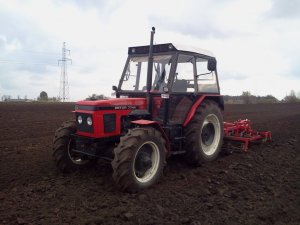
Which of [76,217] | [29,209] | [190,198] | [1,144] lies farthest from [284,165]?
[1,144]

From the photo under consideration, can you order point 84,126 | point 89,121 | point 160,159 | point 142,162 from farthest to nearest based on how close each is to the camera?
point 84,126 < point 89,121 < point 160,159 < point 142,162

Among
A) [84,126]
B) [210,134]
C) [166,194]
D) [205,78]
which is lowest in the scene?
[166,194]

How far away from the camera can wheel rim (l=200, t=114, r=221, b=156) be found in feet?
24.3


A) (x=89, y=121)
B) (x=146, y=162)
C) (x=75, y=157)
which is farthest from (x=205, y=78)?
(x=75, y=157)

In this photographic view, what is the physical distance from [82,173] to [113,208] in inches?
75.1

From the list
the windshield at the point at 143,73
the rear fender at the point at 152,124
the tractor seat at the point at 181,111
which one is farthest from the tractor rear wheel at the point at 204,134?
the windshield at the point at 143,73

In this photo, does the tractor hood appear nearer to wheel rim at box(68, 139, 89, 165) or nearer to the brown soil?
wheel rim at box(68, 139, 89, 165)

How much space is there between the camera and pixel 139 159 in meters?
5.50

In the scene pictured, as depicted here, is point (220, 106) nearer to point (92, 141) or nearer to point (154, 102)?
point (154, 102)

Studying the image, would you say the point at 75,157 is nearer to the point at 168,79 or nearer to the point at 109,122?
the point at 109,122

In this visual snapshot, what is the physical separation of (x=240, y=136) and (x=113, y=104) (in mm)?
4508

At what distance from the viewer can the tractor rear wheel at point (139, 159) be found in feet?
16.6

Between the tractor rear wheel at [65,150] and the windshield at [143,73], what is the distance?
1.54m

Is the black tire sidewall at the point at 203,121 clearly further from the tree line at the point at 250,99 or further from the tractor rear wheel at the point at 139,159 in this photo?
the tree line at the point at 250,99
